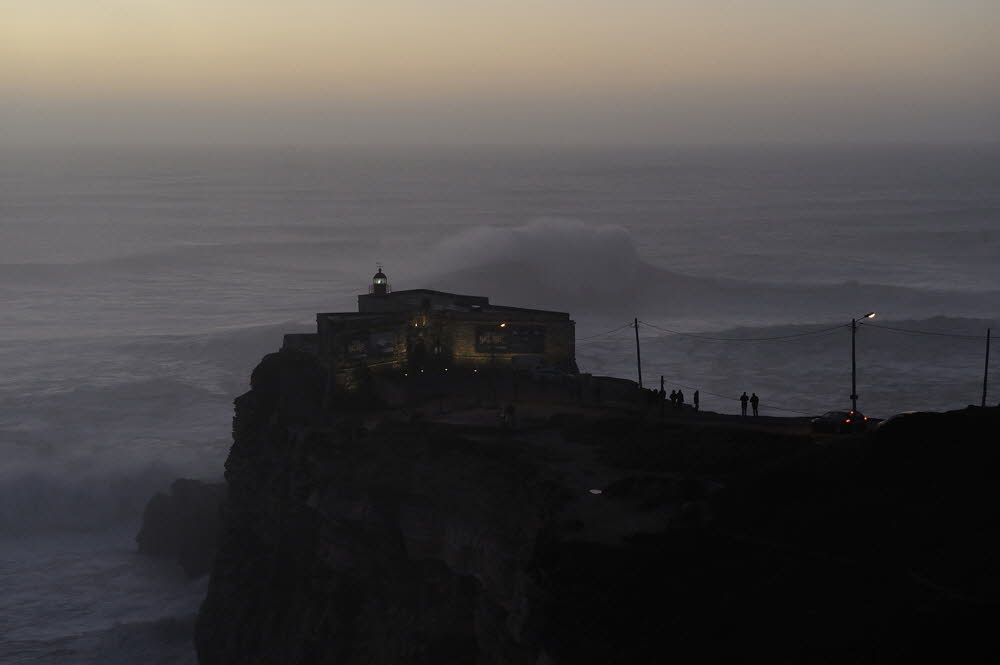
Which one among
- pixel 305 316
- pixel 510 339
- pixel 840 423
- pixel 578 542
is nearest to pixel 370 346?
pixel 510 339

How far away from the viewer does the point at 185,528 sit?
4434 cm

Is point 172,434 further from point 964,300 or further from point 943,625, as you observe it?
point 964,300

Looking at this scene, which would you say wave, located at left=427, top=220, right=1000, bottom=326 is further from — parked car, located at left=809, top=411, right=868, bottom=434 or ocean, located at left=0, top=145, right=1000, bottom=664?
parked car, located at left=809, top=411, right=868, bottom=434

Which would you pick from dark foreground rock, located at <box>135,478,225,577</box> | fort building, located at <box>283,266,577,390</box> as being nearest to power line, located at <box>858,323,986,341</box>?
fort building, located at <box>283,266,577,390</box>

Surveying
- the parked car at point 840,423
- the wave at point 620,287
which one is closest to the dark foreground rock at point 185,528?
the parked car at point 840,423

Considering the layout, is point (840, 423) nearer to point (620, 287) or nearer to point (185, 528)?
point (185, 528)

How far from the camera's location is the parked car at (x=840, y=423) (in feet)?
105

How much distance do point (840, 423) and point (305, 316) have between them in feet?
203

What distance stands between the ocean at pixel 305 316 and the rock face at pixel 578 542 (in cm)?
633

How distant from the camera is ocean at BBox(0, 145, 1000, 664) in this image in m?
46.0

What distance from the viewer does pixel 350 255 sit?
135m

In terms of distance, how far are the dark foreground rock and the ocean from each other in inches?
31.2

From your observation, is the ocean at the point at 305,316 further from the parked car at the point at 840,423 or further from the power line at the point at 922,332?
the parked car at the point at 840,423

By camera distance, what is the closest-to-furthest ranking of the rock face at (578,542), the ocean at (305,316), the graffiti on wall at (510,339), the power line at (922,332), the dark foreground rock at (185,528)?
1. the rock face at (578,542)
2. the graffiti on wall at (510,339)
3. the dark foreground rock at (185,528)
4. the ocean at (305,316)
5. the power line at (922,332)
